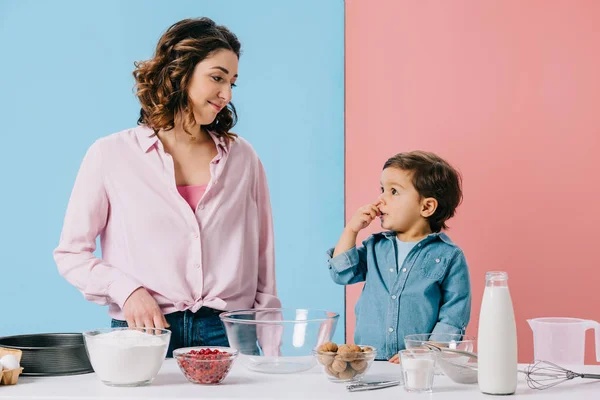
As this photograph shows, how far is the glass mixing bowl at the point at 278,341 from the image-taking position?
1.58 meters

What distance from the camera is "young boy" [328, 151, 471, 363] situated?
7.44ft

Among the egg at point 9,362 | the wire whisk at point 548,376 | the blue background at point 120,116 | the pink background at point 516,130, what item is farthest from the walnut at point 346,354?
the blue background at point 120,116

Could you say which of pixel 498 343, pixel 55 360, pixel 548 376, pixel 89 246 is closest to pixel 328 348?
pixel 498 343

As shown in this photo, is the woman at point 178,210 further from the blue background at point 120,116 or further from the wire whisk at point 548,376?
the blue background at point 120,116

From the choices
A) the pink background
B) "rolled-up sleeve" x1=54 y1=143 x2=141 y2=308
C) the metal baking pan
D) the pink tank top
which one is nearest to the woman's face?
the pink tank top

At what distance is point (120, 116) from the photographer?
3.53 m

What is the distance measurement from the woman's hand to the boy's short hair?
945 mm

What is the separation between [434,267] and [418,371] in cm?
89

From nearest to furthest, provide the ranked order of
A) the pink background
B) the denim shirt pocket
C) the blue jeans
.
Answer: the blue jeans
the denim shirt pocket
the pink background

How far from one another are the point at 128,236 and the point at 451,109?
169 centimetres

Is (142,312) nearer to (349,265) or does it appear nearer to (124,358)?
(124,358)

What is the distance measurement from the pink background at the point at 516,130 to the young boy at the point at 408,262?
2.35ft

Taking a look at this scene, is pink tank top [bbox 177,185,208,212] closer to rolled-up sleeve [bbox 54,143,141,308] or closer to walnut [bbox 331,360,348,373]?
rolled-up sleeve [bbox 54,143,141,308]

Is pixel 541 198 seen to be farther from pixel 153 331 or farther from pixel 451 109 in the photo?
pixel 153 331
